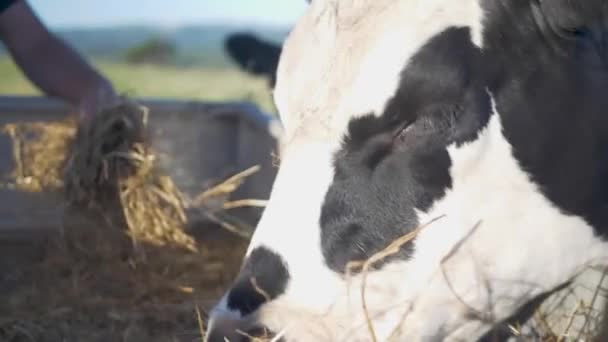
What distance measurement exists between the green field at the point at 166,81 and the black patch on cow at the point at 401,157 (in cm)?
1010

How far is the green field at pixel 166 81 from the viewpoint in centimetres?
1477

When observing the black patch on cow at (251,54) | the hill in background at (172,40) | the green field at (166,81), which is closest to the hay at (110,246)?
the black patch on cow at (251,54)

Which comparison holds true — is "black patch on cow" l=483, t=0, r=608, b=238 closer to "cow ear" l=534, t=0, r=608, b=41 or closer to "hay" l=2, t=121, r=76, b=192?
"cow ear" l=534, t=0, r=608, b=41

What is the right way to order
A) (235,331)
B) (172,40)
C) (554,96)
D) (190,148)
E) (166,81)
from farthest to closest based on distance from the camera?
(172,40) → (166,81) → (190,148) → (554,96) → (235,331)

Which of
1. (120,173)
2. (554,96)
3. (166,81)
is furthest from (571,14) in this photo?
(166,81)

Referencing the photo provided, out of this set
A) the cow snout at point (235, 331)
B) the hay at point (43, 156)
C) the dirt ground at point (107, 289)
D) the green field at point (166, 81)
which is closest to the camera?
the cow snout at point (235, 331)

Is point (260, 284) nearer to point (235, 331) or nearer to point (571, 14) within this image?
point (235, 331)

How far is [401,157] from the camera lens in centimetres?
167

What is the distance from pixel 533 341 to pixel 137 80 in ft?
55.6

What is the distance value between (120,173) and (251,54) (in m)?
0.69

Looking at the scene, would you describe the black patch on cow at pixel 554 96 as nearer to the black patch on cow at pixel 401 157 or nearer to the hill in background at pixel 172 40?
the black patch on cow at pixel 401 157

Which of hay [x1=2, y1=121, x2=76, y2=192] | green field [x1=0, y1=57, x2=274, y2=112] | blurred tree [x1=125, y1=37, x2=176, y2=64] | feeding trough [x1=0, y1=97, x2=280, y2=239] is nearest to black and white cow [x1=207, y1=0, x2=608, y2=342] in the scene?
hay [x1=2, y1=121, x2=76, y2=192]

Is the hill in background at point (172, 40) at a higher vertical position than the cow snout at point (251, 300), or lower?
lower

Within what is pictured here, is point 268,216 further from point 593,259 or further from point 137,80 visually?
point 137,80
